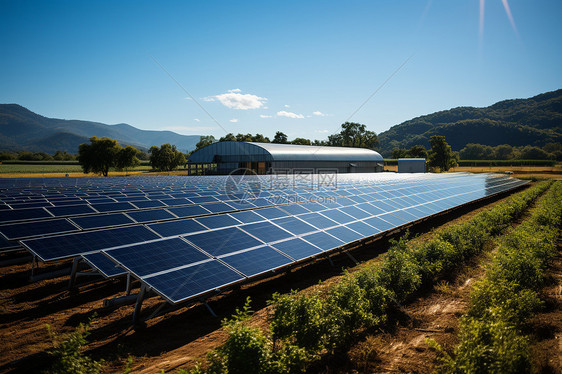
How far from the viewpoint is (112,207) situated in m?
15.2

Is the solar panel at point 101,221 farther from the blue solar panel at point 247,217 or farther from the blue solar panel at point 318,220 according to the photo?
the blue solar panel at point 318,220

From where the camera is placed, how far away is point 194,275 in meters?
7.70

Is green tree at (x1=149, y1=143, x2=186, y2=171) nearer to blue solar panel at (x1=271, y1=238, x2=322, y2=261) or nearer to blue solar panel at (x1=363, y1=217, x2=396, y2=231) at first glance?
blue solar panel at (x1=363, y1=217, x2=396, y2=231)

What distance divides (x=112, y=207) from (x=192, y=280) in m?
10.2

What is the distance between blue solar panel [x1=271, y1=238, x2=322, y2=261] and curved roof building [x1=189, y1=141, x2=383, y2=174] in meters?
43.1

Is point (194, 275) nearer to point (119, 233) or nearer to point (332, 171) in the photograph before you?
point (119, 233)

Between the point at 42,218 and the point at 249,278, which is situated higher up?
the point at 42,218

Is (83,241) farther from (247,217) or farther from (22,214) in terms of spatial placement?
(247,217)

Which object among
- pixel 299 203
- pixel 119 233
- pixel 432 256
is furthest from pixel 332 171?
pixel 119 233

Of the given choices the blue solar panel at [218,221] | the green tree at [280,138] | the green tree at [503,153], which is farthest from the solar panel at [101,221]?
the green tree at [503,153]

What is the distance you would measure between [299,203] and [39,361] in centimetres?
1225

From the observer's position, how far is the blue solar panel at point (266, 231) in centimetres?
1092

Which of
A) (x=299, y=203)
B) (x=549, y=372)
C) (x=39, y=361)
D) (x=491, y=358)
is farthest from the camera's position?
(x=299, y=203)

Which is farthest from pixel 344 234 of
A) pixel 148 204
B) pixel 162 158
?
pixel 162 158
